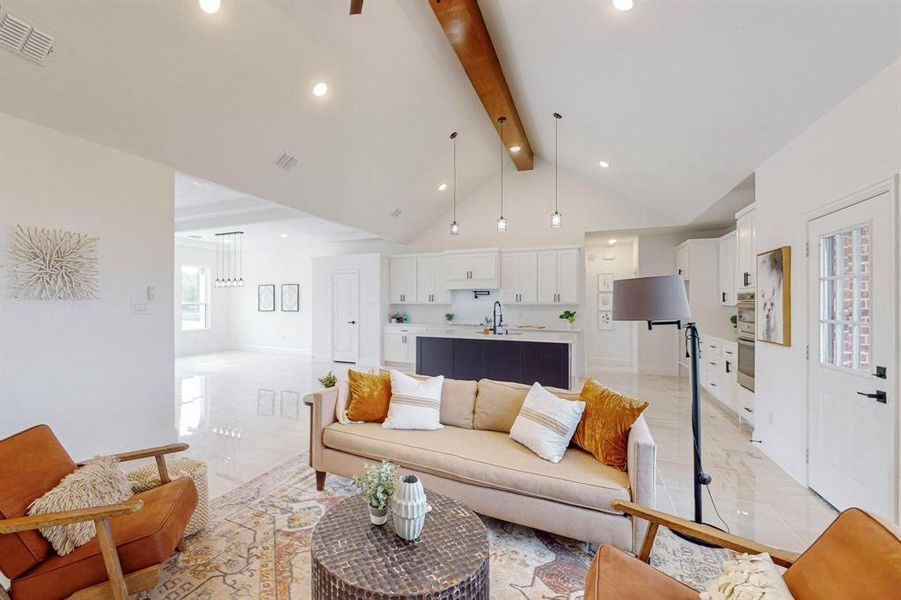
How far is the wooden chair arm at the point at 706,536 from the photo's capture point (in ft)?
4.17

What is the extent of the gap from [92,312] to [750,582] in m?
4.38

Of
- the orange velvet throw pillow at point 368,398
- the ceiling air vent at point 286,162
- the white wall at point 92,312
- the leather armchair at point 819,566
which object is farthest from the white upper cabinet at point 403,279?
the leather armchair at point 819,566

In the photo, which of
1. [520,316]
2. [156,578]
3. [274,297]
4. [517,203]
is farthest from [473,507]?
[274,297]

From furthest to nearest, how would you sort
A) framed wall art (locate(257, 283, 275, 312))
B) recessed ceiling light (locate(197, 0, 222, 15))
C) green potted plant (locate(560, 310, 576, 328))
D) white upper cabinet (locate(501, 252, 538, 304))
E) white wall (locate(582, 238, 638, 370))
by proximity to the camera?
framed wall art (locate(257, 283, 275, 312)), white wall (locate(582, 238, 638, 370)), white upper cabinet (locate(501, 252, 538, 304)), green potted plant (locate(560, 310, 576, 328)), recessed ceiling light (locate(197, 0, 222, 15))

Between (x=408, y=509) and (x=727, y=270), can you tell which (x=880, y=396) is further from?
(x=727, y=270)

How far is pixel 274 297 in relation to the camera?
10.0m

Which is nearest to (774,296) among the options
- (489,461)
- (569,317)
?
(489,461)

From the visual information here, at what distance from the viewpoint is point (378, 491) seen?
1.58 meters

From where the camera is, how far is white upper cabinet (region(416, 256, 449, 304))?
7.64 meters

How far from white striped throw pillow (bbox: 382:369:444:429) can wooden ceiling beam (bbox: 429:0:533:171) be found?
114 inches

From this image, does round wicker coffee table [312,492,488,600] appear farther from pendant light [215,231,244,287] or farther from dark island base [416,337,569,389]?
pendant light [215,231,244,287]

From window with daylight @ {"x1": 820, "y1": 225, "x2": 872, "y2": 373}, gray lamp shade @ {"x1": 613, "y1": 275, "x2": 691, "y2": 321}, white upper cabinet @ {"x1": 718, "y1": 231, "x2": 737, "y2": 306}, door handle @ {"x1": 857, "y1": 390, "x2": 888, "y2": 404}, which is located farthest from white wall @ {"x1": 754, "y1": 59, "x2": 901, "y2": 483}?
white upper cabinet @ {"x1": 718, "y1": 231, "x2": 737, "y2": 306}

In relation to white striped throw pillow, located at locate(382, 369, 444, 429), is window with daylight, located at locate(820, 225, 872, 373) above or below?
above

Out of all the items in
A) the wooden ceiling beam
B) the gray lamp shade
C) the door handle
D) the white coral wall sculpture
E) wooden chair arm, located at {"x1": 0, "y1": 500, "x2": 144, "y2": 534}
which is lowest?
wooden chair arm, located at {"x1": 0, "y1": 500, "x2": 144, "y2": 534}
